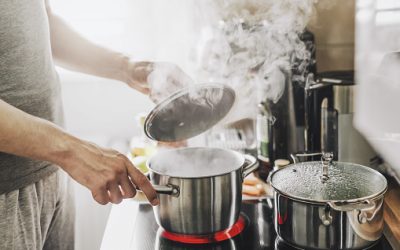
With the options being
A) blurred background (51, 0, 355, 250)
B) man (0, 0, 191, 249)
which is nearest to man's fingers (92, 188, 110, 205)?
man (0, 0, 191, 249)

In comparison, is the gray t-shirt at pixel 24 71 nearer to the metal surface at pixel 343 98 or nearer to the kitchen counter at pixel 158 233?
the kitchen counter at pixel 158 233

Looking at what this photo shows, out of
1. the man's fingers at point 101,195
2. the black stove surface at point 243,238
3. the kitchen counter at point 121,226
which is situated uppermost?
the man's fingers at point 101,195

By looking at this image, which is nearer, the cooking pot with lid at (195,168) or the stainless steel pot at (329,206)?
the stainless steel pot at (329,206)

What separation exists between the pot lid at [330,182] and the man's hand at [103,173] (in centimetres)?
28

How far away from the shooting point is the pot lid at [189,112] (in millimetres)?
1157

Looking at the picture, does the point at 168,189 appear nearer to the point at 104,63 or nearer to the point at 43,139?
the point at 43,139

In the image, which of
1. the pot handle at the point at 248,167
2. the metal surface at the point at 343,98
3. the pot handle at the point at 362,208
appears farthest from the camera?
the metal surface at the point at 343,98

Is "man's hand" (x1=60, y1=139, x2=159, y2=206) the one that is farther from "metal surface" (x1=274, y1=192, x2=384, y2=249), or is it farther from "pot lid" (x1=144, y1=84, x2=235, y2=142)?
"metal surface" (x1=274, y1=192, x2=384, y2=249)

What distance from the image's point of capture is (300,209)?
3.20 ft

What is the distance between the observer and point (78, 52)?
1.57 m

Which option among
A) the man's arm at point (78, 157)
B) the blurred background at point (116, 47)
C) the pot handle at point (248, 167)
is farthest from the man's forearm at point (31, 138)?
the blurred background at point (116, 47)

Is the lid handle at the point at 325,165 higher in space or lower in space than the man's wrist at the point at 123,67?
lower

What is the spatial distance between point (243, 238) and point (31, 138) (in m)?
0.50

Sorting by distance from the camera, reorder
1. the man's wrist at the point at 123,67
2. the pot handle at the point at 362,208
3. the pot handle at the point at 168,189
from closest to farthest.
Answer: the pot handle at the point at 362,208 → the pot handle at the point at 168,189 → the man's wrist at the point at 123,67
